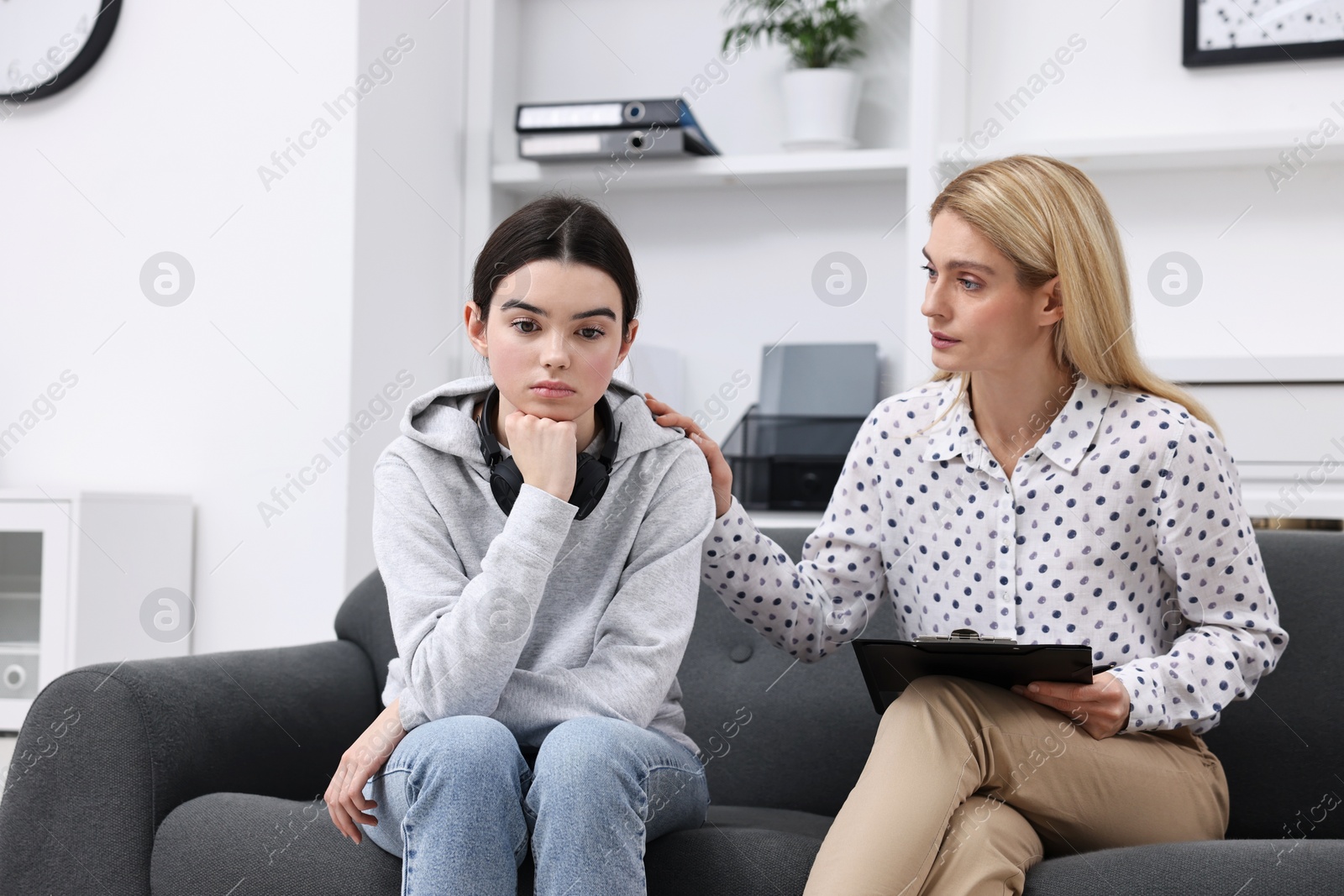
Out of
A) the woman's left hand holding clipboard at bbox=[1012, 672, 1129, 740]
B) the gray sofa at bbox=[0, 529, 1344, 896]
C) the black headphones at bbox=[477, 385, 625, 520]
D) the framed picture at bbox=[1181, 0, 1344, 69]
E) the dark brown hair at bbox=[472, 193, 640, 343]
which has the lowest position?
the gray sofa at bbox=[0, 529, 1344, 896]

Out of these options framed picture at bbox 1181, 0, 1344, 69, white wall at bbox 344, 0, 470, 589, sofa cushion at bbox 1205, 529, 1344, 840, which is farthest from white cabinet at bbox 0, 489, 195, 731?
framed picture at bbox 1181, 0, 1344, 69

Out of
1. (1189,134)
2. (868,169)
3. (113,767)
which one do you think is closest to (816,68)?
(868,169)

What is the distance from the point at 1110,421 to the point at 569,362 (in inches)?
25.3

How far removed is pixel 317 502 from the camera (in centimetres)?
227

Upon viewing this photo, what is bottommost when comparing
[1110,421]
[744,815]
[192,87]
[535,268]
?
[744,815]

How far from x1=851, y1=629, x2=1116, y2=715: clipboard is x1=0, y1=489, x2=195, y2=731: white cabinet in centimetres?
153

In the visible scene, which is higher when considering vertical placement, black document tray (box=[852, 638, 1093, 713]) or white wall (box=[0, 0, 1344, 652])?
white wall (box=[0, 0, 1344, 652])

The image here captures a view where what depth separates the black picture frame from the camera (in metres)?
2.41

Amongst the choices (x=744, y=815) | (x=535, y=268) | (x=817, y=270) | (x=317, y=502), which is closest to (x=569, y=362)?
(x=535, y=268)

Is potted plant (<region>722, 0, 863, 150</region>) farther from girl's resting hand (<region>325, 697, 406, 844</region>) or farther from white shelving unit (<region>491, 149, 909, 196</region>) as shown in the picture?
girl's resting hand (<region>325, 697, 406, 844</region>)

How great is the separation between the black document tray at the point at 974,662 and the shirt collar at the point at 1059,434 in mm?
281

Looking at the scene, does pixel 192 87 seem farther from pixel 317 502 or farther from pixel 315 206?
pixel 317 502

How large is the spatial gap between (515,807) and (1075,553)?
0.70 meters

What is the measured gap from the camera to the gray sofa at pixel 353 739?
1.18 metres
